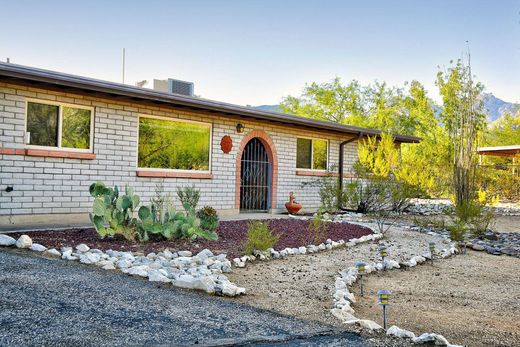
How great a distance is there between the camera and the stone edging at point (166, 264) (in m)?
4.44

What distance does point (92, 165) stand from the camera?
31.3ft

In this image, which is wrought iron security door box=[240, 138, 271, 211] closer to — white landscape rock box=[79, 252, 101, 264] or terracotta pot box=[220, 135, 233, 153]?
terracotta pot box=[220, 135, 233, 153]

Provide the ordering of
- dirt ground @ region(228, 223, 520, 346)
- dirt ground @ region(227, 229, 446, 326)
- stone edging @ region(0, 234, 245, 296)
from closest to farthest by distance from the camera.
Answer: dirt ground @ region(228, 223, 520, 346) < dirt ground @ region(227, 229, 446, 326) < stone edging @ region(0, 234, 245, 296)

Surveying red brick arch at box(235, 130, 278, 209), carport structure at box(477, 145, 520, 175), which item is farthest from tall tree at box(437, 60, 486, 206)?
carport structure at box(477, 145, 520, 175)

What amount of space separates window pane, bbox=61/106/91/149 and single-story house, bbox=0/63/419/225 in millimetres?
20

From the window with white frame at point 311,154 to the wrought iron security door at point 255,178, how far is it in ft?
4.26

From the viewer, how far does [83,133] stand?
954 centimetres

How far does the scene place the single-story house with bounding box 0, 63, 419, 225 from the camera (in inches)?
338

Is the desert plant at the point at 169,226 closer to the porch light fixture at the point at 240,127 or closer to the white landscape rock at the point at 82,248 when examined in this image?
the white landscape rock at the point at 82,248

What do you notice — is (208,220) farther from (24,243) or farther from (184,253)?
(24,243)

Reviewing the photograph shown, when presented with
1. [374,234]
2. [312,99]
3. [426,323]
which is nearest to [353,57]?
[312,99]

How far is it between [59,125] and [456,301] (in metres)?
7.69

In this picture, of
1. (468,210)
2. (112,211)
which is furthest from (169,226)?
(468,210)

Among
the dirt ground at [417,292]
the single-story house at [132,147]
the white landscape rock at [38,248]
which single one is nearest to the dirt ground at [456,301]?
the dirt ground at [417,292]
